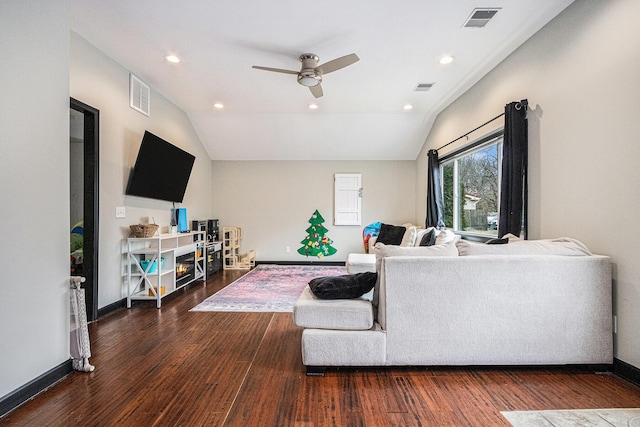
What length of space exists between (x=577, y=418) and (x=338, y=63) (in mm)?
3238

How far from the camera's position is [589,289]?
223 centimetres

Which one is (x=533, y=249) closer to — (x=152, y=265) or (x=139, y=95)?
(x=152, y=265)

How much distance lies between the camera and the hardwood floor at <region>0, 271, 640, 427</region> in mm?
1732

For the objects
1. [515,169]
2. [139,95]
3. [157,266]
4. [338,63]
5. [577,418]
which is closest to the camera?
[577,418]

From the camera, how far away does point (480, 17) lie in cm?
279

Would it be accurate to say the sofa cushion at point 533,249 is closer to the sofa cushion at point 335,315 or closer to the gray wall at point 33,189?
the sofa cushion at point 335,315

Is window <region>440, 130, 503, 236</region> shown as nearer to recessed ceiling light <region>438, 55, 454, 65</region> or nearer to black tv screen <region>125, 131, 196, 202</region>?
recessed ceiling light <region>438, 55, 454, 65</region>

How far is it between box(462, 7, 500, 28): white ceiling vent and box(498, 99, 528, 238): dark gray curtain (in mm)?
844

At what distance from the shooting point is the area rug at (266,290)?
386 centimetres

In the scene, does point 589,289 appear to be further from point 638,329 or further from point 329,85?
point 329,85

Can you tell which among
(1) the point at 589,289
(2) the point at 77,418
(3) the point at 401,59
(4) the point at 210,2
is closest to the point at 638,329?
(1) the point at 589,289

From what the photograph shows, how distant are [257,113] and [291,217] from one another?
2.38m

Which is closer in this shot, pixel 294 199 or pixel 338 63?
pixel 338 63

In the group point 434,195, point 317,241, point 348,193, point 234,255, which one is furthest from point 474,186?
point 234,255
